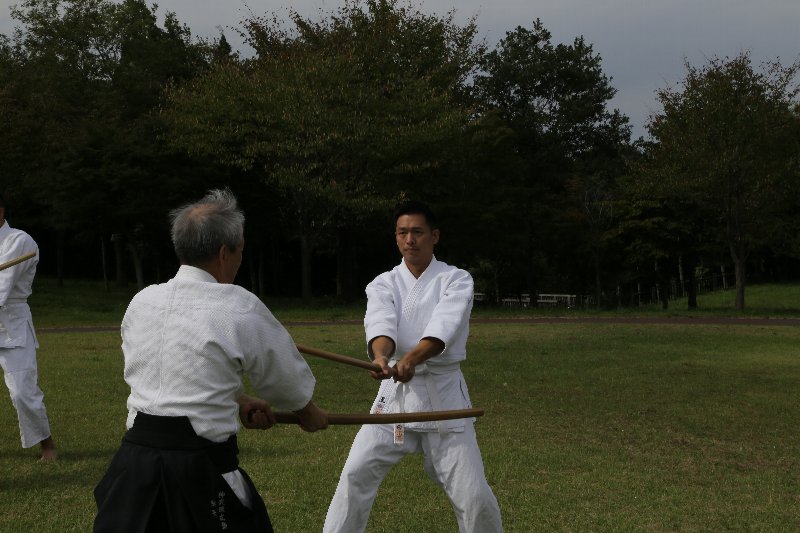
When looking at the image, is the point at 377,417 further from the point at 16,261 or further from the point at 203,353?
the point at 16,261

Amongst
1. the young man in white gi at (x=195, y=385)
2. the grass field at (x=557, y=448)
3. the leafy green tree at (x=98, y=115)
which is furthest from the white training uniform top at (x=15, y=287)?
the leafy green tree at (x=98, y=115)

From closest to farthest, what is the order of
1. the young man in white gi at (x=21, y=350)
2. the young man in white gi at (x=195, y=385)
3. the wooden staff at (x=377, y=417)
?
the young man in white gi at (x=195, y=385) < the wooden staff at (x=377, y=417) < the young man in white gi at (x=21, y=350)

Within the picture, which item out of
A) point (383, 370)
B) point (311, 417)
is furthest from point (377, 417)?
point (383, 370)

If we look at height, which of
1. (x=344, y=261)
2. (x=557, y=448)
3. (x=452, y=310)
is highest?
(x=344, y=261)

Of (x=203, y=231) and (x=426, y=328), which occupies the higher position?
(x=203, y=231)

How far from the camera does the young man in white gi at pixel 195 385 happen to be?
3.31m

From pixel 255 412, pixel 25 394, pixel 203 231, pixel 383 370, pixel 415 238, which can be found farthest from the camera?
pixel 25 394

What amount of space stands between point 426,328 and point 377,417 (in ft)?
4.11

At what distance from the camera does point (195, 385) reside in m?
3.31

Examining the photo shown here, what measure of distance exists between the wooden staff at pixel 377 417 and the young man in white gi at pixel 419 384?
0.67m

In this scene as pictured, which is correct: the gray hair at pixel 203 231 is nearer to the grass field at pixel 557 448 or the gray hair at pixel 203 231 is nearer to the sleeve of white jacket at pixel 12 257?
the grass field at pixel 557 448

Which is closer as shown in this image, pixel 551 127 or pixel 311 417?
pixel 311 417

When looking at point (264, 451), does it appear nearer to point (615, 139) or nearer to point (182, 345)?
point (182, 345)

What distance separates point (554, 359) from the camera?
16.5m
